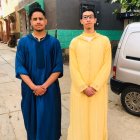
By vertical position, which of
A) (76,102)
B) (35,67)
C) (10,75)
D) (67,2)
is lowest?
(10,75)

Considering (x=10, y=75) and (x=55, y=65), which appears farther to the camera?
(x=10, y=75)

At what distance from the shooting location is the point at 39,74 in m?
3.28

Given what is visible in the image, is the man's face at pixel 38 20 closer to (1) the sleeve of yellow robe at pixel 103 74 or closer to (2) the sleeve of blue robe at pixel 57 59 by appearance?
(2) the sleeve of blue robe at pixel 57 59

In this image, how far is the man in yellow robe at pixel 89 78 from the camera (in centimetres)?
321

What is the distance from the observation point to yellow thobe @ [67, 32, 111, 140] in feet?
10.5

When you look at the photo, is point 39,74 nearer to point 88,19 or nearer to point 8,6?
point 88,19

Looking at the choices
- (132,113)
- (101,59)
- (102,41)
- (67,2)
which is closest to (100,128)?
(101,59)

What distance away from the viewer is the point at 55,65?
3324 millimetres

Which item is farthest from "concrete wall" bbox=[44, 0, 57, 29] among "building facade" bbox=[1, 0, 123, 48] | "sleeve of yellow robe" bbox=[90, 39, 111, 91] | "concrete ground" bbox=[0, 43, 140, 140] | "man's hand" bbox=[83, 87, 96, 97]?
"man's hand" bbox=[83, 87, 96, 97]

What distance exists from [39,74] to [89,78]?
641mm

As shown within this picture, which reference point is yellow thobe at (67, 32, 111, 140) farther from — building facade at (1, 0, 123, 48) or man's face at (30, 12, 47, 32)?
building facade at (1, 0, 123, 48)

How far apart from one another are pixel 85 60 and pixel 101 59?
21 cm

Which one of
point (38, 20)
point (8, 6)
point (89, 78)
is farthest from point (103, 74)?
point (8, 6)

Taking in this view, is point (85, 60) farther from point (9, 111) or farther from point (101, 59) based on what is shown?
point (9, 111)
